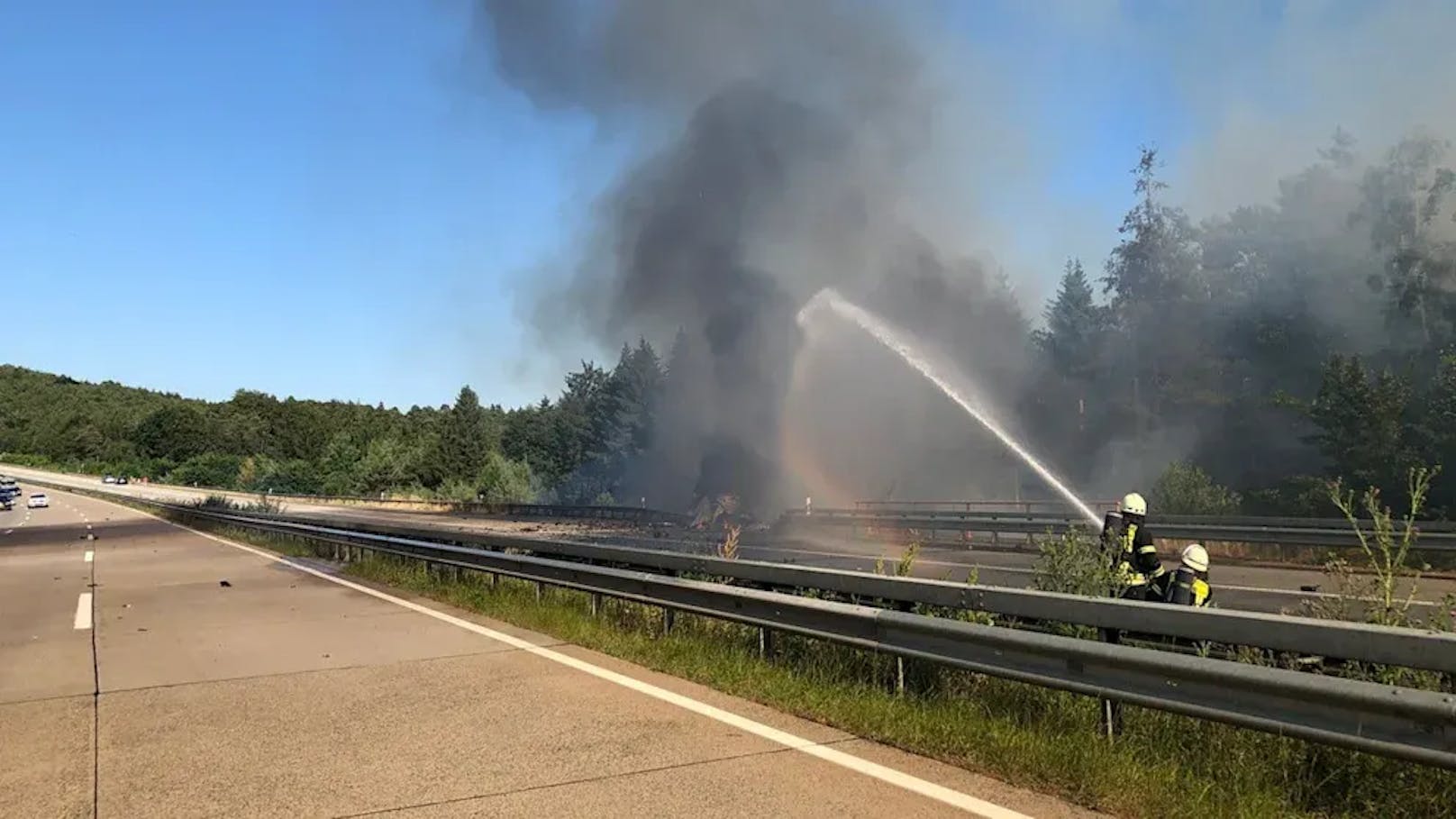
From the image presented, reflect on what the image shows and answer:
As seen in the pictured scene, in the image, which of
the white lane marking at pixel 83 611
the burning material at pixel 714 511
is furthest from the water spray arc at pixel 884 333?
the white lane marking at pixel 83 611

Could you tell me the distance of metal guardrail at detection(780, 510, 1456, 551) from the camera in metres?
17.2

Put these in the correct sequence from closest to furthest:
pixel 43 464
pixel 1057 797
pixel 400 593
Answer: pixel 1057 797
pixel 400 593
pixel 43 464

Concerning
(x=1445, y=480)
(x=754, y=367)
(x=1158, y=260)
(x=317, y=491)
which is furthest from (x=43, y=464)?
(x=1445, y=480)

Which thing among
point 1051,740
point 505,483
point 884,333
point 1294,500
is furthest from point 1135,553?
point 505,483

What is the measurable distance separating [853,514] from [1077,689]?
21825mm

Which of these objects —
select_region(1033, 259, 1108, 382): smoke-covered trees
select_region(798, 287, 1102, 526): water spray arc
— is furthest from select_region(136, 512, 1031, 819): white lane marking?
select_region(1033, 259, 1108, 382): smoke-covered trees

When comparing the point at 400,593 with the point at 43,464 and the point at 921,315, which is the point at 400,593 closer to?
the point at 921,315

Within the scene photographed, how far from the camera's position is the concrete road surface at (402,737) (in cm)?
461

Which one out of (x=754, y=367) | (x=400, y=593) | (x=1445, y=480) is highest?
(x=754, y=367)

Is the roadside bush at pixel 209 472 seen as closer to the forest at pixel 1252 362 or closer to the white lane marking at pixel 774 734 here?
the forest at pixel 1252 362

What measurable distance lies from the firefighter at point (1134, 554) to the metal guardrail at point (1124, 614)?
1.04m

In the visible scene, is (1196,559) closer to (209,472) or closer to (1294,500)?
(1294,500)

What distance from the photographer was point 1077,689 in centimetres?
505

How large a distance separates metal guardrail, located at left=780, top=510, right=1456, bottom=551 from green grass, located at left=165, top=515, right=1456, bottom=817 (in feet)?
17.8
